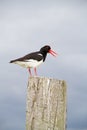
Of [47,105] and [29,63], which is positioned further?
[29,63]

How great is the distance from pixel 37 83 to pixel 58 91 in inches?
14.9

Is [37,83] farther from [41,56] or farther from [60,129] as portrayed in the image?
[41,56]

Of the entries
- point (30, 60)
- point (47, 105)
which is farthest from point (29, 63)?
point (47, 105)

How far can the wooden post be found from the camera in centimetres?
632

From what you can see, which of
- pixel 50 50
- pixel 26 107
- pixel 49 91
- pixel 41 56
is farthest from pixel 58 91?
pixel 50 50

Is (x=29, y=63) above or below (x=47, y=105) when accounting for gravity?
above

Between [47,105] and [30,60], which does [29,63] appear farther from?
[47,105]

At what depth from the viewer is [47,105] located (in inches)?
248

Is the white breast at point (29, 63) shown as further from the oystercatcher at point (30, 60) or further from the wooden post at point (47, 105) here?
the wooden post at point (47, 105)

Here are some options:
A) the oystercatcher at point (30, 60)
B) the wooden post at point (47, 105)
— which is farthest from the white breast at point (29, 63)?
the wooden post at point (47, 105)

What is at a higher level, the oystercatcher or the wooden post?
the oystercatcher

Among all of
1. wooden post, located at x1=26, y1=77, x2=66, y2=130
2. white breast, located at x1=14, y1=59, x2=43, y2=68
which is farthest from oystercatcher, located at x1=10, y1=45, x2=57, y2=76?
wooden post, located at x1=26, y1=77, x2=66, y2=130

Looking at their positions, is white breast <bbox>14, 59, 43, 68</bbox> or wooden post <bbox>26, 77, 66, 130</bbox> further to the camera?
white breast <bbox>14, 59, 43, 68</bbox>

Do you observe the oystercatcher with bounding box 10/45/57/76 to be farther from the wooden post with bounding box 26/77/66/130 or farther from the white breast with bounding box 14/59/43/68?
the wooden post with bounding box 26/77/66/130
